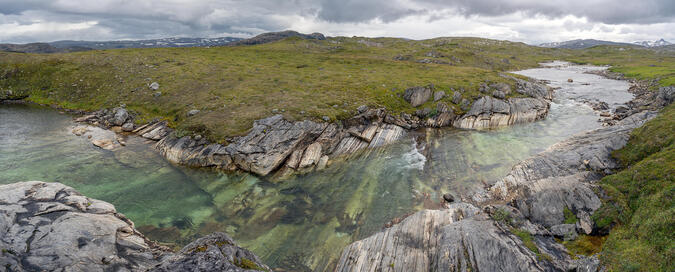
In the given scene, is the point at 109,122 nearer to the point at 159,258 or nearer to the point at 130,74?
the point at 130,74

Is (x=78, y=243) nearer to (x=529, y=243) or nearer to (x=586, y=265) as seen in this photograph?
(x=529, y=243)

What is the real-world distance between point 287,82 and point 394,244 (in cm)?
5161

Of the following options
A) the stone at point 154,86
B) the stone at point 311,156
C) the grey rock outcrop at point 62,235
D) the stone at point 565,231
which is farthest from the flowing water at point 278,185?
the stone at point 154,86

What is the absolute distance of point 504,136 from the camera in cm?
4369

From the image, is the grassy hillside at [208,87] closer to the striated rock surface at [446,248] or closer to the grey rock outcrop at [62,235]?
the grey rock outcrop at [62,235]

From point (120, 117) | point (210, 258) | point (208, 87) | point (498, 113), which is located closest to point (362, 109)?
point (498, 113)

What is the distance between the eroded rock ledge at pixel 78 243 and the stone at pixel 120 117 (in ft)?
104

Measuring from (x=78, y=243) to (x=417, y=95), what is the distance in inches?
2184

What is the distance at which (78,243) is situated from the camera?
1443cm

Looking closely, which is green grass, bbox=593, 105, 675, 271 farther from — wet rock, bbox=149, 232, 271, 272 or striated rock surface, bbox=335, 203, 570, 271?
wet rock, bbox=149, 232, 271, 272

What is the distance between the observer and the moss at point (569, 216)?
62.6 feet

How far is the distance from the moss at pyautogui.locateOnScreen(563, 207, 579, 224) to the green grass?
46.5 inches

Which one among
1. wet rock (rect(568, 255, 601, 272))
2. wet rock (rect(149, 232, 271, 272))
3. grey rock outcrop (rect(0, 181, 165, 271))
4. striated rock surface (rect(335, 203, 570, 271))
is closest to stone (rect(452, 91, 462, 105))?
striated rock surface (rect(335, 203, 570, 271))

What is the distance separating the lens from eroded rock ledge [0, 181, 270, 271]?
12.3 metres
